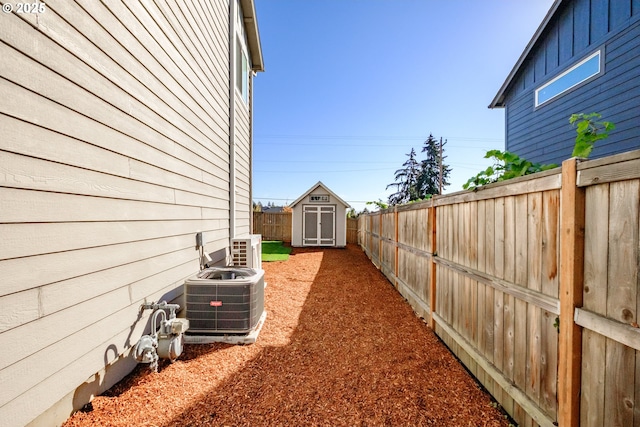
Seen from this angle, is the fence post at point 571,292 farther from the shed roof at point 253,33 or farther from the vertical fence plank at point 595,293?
the shed roof at point 253,33

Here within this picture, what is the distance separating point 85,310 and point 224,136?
3609mm

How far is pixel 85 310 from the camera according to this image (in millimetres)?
1761

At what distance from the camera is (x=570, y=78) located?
6.20 metres

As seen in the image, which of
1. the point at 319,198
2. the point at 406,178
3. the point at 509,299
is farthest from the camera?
the point at 406,178

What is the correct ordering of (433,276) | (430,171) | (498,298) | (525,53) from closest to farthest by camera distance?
(498,298), (433,276), (525,53), (430,171)

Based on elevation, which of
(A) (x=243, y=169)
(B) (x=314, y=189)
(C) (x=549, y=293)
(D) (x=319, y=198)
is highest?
(B) (x=314, y=189)

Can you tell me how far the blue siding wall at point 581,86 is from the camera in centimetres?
482

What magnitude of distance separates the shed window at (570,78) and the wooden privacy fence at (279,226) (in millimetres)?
9940

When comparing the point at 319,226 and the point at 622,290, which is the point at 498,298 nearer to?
the point at 622,290

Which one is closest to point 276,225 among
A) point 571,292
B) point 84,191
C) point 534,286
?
point 84,191

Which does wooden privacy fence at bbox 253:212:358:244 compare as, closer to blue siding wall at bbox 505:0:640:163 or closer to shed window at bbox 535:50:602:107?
blue siding wall at bbox 505:0:640:163

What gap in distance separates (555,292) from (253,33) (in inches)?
289

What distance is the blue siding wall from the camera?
4816 millimetres

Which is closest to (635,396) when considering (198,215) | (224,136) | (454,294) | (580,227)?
(580,227)
